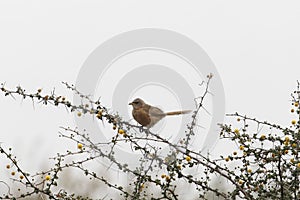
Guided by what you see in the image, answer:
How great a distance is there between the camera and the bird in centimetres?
356

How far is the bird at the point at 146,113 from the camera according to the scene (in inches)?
140

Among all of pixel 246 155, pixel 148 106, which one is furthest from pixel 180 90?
pixel 246 155

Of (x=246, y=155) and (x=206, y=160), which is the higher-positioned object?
(x=246, y=155)

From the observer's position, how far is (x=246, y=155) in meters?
2.73

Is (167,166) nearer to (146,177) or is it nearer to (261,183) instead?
(146,177)

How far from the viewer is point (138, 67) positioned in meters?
3.88

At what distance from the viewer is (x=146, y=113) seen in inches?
141

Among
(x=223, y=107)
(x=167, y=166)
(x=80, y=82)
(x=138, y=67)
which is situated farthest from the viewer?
(x=138, y=67)

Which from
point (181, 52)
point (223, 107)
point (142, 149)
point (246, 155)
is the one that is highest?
point (181, 52)

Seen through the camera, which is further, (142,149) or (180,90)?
(180,90)

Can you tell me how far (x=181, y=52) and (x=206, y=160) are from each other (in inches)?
57.3

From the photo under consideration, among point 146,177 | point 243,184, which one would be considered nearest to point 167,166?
point 146,177

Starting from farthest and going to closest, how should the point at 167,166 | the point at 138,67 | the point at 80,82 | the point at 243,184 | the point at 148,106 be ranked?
the point at 138,67
the point at 148,106
the point at 80,82
the point at 243,184
the point at 167,166

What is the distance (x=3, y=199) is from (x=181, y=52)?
1807 millimetres
